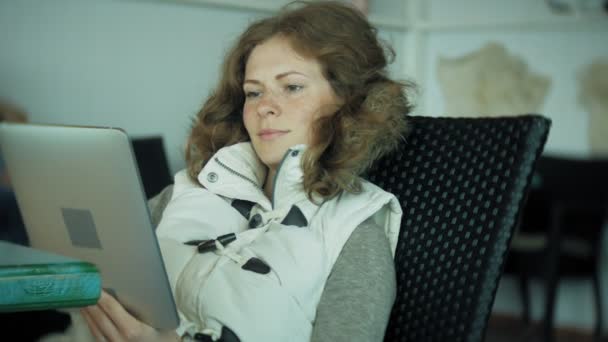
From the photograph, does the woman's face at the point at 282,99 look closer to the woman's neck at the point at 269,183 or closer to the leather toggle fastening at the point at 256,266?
the woman's neck at the point at 269,183

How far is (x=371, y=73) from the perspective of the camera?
52.6 inches

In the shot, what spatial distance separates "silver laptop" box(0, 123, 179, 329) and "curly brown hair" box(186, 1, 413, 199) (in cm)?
37

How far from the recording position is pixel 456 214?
1118mm

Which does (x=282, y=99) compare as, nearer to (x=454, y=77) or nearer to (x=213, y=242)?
(x=213, y=242)

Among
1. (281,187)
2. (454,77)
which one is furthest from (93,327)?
(454,77)

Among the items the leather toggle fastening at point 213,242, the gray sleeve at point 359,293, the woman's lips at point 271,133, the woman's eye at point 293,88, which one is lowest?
the gray sleeve at point 359,293

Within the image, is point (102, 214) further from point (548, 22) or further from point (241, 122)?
point (548, 22)

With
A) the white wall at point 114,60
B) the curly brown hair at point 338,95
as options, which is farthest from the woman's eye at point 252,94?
the white wall at point 114,60

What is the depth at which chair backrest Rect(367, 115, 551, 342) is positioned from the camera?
3.44 ft

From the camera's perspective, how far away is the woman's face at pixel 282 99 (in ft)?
4.12

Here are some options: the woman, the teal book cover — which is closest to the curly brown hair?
the woman

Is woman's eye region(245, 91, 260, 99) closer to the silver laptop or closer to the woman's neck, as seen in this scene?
the woman's neck

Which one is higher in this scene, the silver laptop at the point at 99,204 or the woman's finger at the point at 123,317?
the silver laptop at the point at 99,204

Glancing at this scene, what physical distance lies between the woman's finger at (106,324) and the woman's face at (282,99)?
0.41 meters
